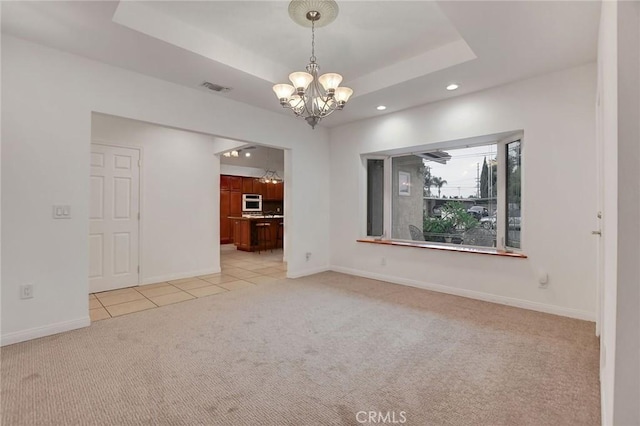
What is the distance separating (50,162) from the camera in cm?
280

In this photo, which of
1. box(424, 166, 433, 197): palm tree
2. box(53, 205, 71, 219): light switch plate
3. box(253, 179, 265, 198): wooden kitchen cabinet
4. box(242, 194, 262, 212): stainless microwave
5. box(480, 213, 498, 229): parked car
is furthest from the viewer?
box(253, 179, 265, 198): wooden kitchen cabinet

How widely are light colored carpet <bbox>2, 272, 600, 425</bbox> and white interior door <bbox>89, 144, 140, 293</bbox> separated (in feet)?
4.71

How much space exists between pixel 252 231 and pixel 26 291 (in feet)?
17.9

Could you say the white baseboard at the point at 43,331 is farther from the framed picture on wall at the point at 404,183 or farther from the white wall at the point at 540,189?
the framed picture on wall at the point at 404,183

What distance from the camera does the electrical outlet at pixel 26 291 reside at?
268 cm

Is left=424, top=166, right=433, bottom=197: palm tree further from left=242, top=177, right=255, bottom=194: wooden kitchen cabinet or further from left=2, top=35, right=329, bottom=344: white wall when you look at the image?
left=242, top=177, right=255, bottom=194: wooden kitchen cabinet

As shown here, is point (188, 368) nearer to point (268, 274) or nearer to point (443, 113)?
point (268, 274)

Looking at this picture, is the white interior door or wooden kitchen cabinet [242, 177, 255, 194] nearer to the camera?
the white interior door

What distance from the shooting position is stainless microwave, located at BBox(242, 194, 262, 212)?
32.7 feet

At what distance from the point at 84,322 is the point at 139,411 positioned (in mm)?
1776

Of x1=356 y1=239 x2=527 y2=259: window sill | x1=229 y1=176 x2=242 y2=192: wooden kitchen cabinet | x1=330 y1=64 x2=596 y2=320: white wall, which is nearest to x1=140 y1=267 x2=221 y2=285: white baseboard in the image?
x1=356 y1=239 x2=527 y2=259: window sill

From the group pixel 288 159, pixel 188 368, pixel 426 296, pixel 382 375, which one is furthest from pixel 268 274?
pixel 382 375

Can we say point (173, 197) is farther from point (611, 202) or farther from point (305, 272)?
point (611, 202)

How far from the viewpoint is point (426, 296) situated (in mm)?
4000
